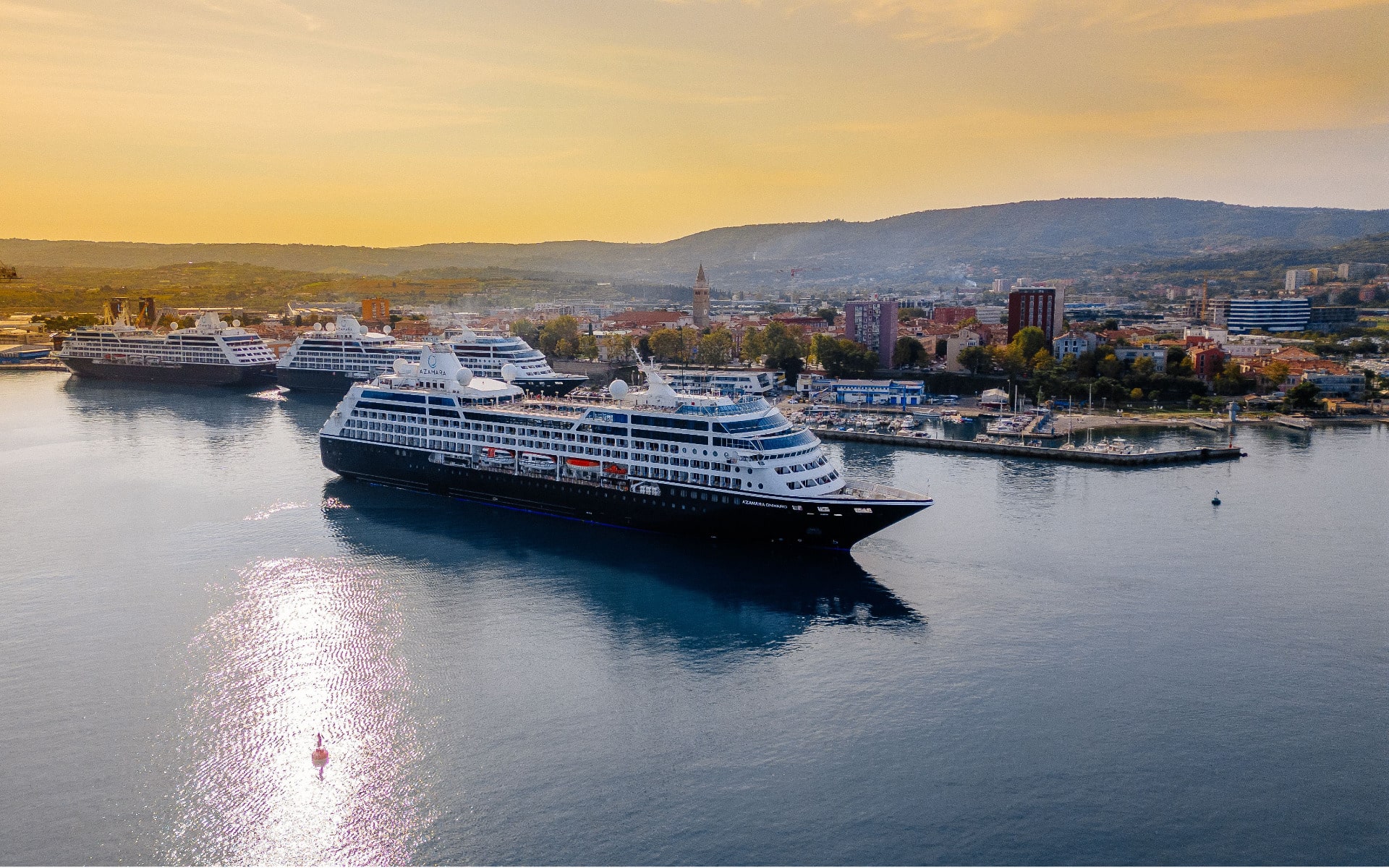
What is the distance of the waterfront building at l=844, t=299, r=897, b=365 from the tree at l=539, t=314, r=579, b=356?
16.2 meters

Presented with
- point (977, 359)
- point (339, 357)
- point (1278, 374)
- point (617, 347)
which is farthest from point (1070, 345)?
point (339, 357)

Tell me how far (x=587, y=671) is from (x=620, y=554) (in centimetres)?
587

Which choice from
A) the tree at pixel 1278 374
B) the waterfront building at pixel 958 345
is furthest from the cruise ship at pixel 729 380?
the tree at pixel 1278 374

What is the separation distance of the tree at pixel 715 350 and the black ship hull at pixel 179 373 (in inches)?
898

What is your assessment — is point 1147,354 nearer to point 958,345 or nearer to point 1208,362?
point 1208,362

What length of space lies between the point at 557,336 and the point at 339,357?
15426mm

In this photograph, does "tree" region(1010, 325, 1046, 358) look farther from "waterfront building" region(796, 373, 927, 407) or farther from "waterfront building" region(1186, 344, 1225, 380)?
"waterfront building" region(796, 373, 927, 407)

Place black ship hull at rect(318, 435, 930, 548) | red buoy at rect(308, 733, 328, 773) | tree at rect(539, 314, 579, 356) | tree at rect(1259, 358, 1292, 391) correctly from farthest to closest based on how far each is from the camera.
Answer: tree at rect(539, 314, 579, 356)
tree at rect(1259, 358, 1292, 391)
black ship hull at rect(318, 435, 930, 548)
red buoy at rect(308, 733, 328, 773)

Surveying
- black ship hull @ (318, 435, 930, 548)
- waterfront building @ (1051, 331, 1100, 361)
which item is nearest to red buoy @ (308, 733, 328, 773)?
black ship hull @ (318, 435, 930, 548)

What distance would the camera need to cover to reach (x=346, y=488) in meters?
25.7

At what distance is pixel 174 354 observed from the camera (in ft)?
166

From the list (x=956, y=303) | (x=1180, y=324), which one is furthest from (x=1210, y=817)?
(x=956, y=303)

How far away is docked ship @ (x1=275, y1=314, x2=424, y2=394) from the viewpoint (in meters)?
45.8

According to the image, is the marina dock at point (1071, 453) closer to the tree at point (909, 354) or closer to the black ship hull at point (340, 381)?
the black ship hull at point (340, 381)
